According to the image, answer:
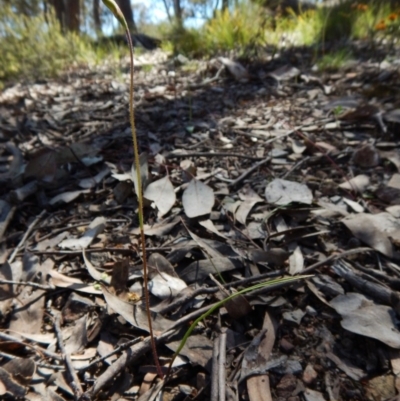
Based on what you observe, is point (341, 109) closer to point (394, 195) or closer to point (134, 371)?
point (394, 195)

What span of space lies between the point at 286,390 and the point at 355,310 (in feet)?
0.82

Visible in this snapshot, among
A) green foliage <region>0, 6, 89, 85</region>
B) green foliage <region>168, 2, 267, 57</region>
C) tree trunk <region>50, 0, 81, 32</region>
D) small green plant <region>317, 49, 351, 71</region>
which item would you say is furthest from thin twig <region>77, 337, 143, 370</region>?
tree trunk <region>50, 0, 81, 32</region>

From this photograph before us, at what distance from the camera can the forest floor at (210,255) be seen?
0.66m

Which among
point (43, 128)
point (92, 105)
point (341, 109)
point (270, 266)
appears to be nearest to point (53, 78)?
point (92, 105)

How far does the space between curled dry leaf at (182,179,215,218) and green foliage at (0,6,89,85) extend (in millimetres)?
2489

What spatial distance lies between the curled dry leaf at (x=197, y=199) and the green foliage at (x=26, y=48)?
2.49m

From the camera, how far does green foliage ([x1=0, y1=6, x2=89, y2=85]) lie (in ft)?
9.77

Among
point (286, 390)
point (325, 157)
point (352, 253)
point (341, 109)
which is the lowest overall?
point (286, 390)

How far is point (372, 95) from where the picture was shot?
1893 mm

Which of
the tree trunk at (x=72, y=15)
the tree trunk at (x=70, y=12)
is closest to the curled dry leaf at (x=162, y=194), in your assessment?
the tree trunk at (x=70, y=12)

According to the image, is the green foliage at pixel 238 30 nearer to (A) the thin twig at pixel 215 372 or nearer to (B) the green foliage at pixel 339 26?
(B) the green foliage at pixel 339 26

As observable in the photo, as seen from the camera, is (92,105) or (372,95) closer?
(372,95)

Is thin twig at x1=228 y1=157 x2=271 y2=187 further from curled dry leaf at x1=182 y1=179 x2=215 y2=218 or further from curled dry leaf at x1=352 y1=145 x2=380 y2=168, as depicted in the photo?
curled dry leaf at x1=352 y1=145 x2=380 y2=168

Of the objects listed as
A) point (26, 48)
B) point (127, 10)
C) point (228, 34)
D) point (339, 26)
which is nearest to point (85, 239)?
point (228, 34)
